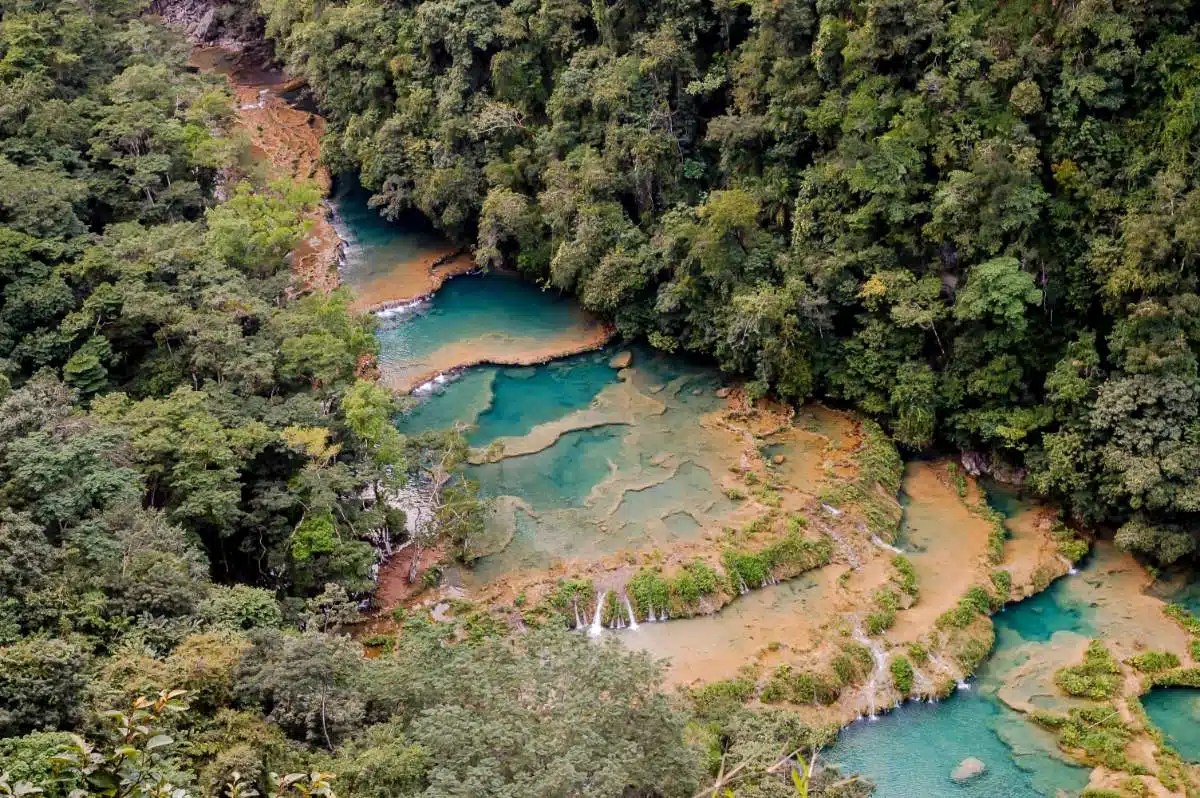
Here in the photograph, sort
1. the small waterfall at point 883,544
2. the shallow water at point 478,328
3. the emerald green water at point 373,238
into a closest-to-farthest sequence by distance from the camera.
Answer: the small waterfall at point 883,544 → the shallow water at point 478,328 → the emerald green water at point 373,238

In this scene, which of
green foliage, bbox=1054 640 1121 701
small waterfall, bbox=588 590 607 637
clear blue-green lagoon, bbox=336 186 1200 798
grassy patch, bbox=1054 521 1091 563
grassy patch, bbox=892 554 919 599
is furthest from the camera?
grassy patch, bbox=1054 521 1091 563

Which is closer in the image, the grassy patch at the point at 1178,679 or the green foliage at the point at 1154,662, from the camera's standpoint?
the grassy patch at the point at 1178,679

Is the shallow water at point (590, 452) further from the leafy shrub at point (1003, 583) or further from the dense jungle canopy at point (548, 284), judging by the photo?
the leafy shrub at point (1003, 583)

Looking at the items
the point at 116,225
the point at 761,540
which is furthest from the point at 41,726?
the point at 116,225

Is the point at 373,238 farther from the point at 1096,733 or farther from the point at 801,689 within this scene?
the point at 1096,733

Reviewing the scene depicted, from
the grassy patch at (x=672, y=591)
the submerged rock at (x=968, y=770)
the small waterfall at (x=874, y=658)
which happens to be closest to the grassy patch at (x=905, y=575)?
the small waterfall at (x=874, y=658)

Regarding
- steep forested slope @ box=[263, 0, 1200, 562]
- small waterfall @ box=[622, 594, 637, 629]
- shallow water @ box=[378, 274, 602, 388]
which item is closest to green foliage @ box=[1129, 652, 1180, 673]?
steep forested slope @ box=[263, 0, 1200, 562]

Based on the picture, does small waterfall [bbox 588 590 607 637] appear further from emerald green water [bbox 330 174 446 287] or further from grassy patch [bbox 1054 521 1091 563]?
emerald green water [bbox 330 174 446 287]
